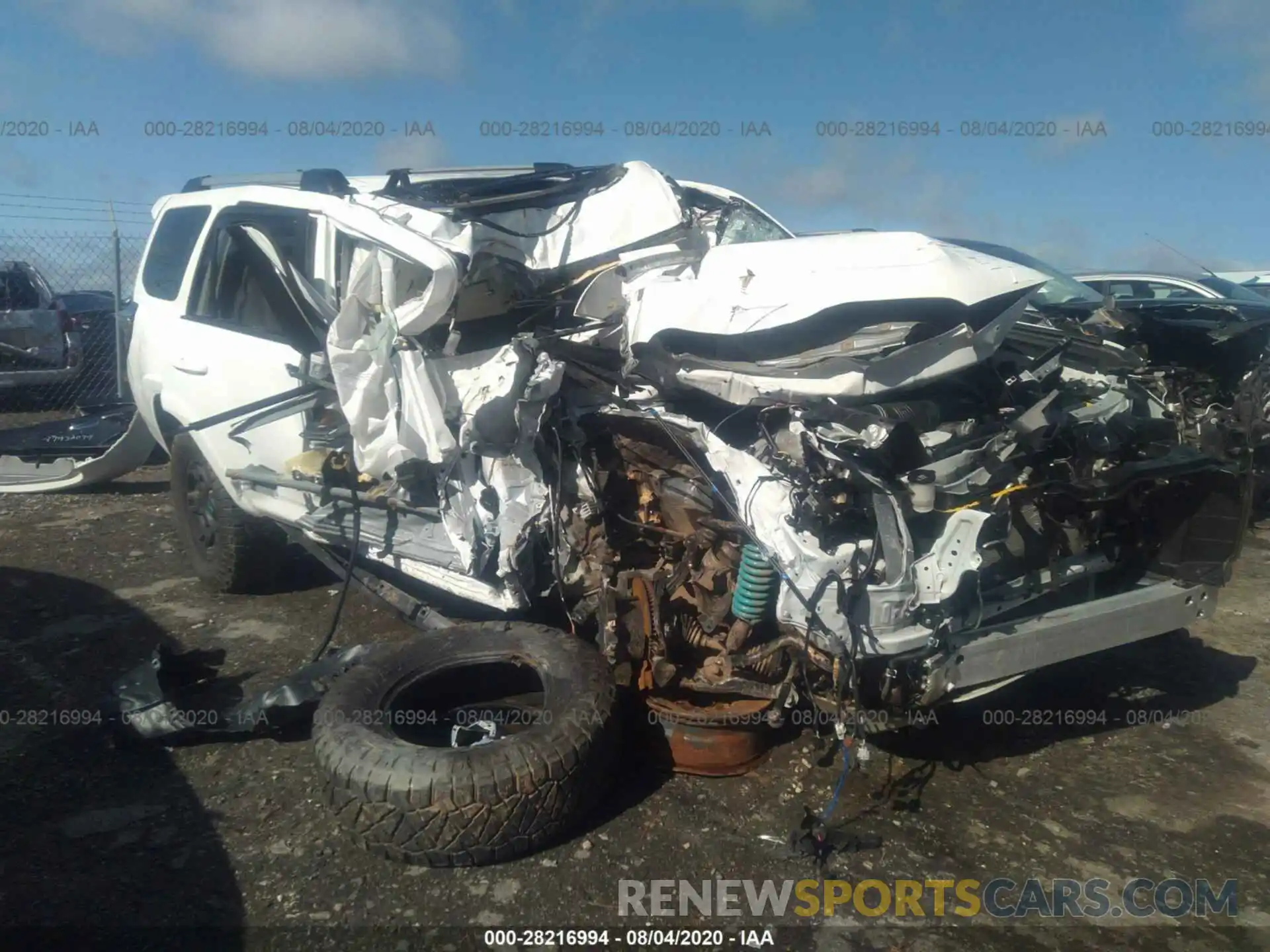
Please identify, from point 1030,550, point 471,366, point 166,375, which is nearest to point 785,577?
point 1030,550

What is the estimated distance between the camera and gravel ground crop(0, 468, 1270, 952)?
8.50 ft

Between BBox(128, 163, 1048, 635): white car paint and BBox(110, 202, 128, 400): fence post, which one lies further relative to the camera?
BBox(110, 202, 128, 400): fence post

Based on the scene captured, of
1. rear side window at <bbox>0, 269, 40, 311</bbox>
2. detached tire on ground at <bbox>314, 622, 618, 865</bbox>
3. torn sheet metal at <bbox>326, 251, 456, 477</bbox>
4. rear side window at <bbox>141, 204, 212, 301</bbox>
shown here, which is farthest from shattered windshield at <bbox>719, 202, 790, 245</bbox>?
rear side window at <bbox>0, 269, 40, 311</bbox>

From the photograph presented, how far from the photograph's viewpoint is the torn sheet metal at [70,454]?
6898 millimetres

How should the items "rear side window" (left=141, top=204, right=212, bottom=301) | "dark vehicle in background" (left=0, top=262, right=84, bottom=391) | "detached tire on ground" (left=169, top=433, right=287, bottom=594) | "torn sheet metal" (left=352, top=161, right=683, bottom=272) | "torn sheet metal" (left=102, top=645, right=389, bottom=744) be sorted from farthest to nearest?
"dark vehicle in background" (left=0, top=262, right=84, bottom=391) < "rear side window" (left=141, top=204, right=212, bottom=301) < "detached tire on ground" (left=169, top=433, right=287, bottom=594) < "torn sheet metal" (left=352, top=161, right=683, bottom=272) < "torn sheet metal" (left=102, top=645, right=389, bottom=744)

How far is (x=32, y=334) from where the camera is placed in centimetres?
1036

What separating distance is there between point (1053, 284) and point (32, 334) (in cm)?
1054

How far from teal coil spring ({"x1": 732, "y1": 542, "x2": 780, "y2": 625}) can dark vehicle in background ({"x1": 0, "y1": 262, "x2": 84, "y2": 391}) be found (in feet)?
33.7

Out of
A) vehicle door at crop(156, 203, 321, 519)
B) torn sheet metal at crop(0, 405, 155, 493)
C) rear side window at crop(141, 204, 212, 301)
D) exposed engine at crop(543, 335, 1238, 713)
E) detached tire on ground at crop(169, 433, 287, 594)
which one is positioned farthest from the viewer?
torn sheet metal at crop(0, 405, 155, 493)

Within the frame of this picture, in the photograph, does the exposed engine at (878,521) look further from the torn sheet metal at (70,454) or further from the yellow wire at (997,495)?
the torn sheet metal at (70,454)

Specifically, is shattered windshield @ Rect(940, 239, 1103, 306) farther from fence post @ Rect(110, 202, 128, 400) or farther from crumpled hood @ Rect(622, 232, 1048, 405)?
fence post @ Rect(110, 202, 128, 400)

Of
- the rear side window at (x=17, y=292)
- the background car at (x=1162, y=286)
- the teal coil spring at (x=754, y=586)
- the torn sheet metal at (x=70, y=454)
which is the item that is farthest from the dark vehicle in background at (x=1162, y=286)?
the rear side window at (x=17, y=292)

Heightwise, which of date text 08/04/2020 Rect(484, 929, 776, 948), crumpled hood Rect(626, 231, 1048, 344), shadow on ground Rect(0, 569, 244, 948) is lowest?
date text 08/04/2020 Rect(484, 929, 776, 948)

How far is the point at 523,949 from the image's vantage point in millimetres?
2498
